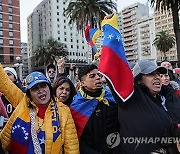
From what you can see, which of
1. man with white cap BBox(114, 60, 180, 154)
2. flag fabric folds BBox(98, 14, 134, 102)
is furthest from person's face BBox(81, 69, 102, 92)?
flag fabric folds BBox(98, 14, 134, 102)

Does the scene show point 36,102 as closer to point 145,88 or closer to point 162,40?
point 145,88

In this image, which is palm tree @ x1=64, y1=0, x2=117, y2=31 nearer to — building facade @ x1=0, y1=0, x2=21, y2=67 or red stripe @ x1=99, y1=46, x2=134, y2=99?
red stripe @ x1=99, y1=46, x2=134, y2=99

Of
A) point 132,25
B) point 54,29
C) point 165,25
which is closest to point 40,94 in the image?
point 54,29

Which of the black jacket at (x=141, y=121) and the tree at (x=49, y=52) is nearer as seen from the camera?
the black jacket at (x=141, y=121)

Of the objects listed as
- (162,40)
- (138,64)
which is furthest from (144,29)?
(138,64)

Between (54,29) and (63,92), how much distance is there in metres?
78.9

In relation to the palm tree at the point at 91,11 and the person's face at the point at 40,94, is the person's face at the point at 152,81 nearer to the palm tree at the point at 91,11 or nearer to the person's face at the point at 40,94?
the person's face at the point at 40,94

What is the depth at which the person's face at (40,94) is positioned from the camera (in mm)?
2525

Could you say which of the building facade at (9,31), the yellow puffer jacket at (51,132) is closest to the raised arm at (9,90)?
the yellow puffer jacket at (51,132)

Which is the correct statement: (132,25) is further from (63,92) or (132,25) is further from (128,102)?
(128,102)

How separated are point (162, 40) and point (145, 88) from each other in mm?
56152

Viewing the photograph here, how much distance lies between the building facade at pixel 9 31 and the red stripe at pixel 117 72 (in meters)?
59.0

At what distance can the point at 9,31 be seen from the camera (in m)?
61.8

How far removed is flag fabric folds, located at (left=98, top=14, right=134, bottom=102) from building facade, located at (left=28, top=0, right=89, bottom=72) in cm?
7505
